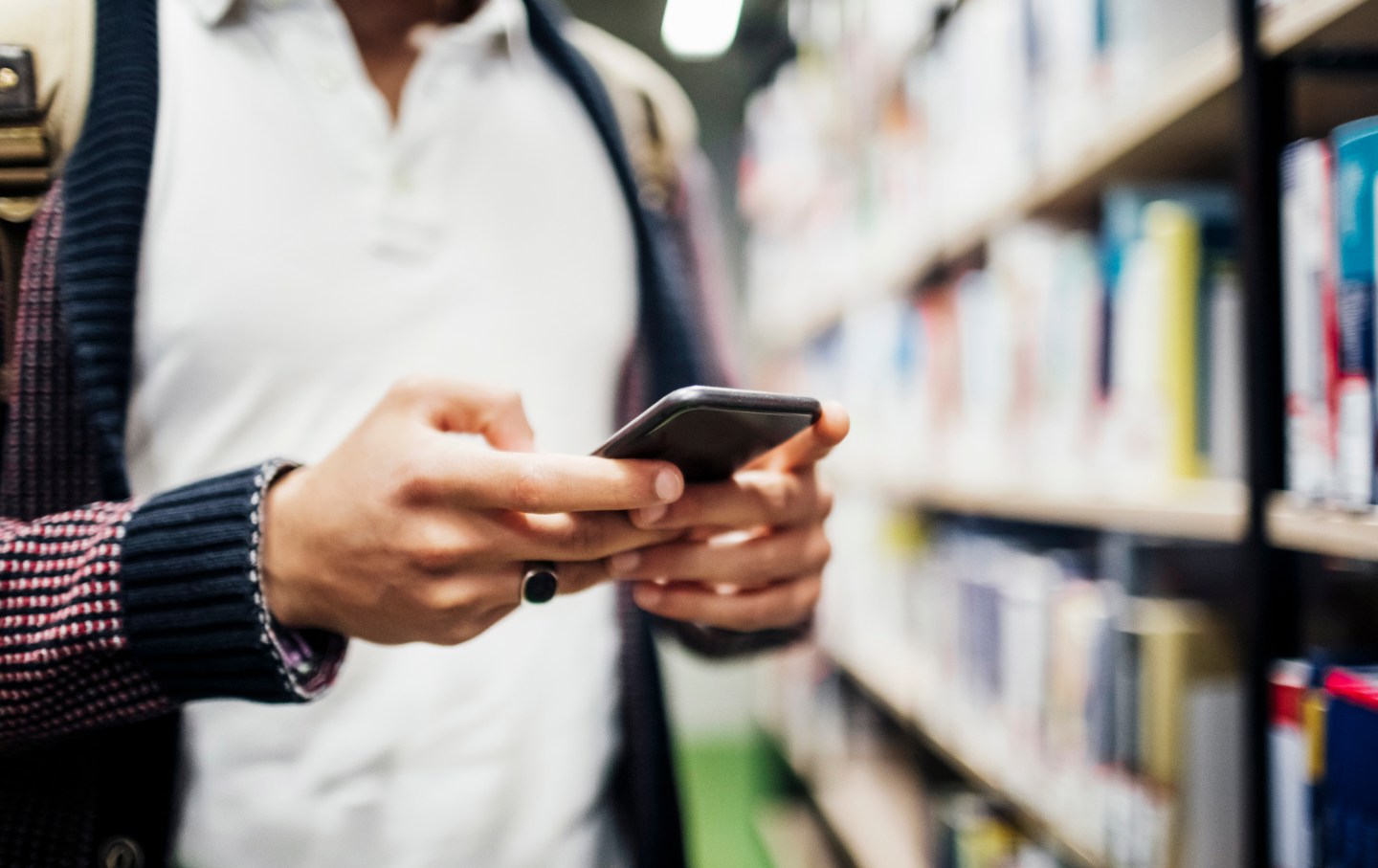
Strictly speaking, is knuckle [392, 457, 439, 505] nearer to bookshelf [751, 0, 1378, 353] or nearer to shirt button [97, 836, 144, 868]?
shirt button [97, 836, 144, 868]

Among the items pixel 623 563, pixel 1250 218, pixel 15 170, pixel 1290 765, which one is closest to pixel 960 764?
pixel 1290 765

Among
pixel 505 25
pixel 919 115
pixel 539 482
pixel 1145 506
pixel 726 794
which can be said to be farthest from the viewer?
pixel 726 794

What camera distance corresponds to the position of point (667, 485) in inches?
21.1

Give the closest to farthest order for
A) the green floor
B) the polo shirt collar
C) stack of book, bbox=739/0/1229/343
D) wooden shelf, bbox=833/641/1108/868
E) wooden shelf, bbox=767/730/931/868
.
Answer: the polo shirt collar < stack of book, bbox=739/0/1229/343 < wooden shelf, bbox=833/641/1108/868 < wooden shelf, bbox=767/730/931/868 < the green floor

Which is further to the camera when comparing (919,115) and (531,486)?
(919,115)

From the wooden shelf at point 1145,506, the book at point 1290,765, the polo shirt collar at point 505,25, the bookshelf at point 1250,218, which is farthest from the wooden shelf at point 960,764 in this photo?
the polo shirt collar at point 505,25

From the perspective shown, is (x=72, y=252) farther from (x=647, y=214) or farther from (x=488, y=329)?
(x=647, y=214)

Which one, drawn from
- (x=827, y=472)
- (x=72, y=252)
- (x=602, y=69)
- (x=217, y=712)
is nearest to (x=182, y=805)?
(x=217, y=712)

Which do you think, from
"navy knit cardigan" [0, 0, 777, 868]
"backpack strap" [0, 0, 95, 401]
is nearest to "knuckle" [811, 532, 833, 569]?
"navy knit cardigan" [0, 0, 777, 868]

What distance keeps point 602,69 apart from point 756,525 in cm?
54

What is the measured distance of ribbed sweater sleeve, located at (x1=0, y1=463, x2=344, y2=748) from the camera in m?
0.54

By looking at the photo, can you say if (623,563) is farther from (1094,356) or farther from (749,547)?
(1094,356)

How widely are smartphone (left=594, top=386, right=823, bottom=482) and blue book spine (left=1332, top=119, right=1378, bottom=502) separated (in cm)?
43

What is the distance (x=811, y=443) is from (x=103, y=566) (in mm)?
446
